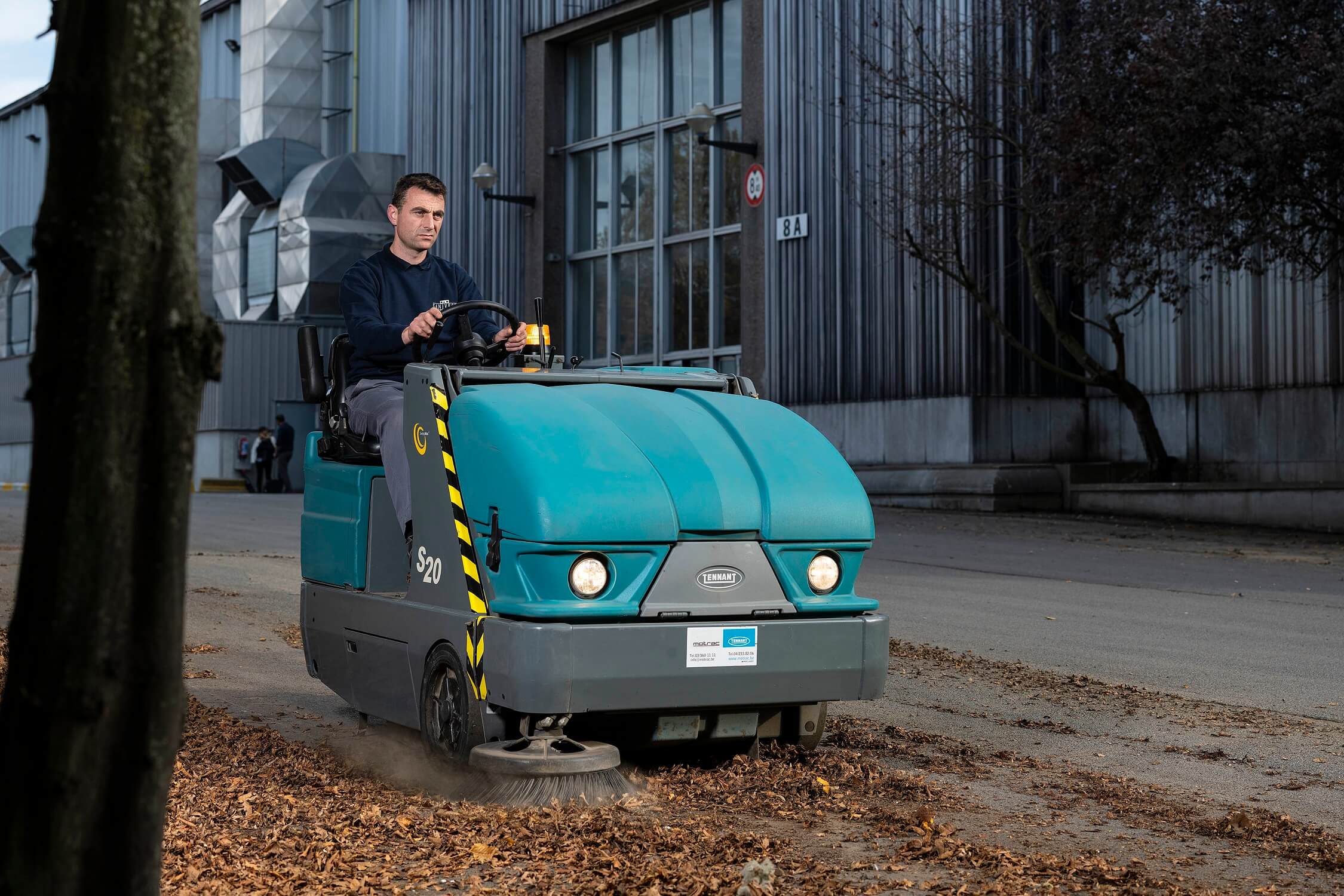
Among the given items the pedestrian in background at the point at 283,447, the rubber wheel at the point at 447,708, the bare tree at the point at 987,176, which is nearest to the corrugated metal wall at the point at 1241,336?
the bare tree at the point at 987,176

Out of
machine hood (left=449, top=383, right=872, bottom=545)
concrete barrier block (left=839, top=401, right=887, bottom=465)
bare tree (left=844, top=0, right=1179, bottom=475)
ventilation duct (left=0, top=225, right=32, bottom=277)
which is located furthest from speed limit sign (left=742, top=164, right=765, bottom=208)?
ventilation duct (left=0, top=225, right=32, bottom=277)

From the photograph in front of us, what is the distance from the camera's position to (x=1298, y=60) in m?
17.2

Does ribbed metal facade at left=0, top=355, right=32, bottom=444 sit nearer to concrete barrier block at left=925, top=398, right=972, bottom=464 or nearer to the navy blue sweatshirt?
concrete barrier block at left=925, top=398, right=972, bottom=464

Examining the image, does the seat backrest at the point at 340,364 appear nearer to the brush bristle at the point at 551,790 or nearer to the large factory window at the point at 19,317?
the brush bristle at the point at 551,790

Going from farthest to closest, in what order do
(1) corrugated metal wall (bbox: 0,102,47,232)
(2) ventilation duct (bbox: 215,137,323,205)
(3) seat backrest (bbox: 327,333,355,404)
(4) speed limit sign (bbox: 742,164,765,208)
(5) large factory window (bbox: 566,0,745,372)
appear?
(1) corrugated metal wall (bbox: 0,102,47,232) → (2) ventilation duct (bbox: 215,137,323,205) → (5) large factory window (bbox: 566,0,745,372) → (4) speed limit sign (bbox: 742,164,765,208) → (3) seat backrest (bbox: 327,333,355,404)

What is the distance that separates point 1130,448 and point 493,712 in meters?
21.3

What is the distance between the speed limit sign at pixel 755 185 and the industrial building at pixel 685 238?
14 centimetres

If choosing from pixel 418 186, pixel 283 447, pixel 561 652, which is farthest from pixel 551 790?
pixel 283 447

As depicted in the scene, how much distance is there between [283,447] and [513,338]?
1225 inches

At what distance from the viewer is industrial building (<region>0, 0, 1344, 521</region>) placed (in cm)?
2384

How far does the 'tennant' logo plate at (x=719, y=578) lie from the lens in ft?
17.7

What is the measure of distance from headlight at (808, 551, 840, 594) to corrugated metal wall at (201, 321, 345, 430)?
119ft

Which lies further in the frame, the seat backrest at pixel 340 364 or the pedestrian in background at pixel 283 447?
the pedestrian in background at pixel 283 447

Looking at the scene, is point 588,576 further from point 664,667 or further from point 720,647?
point 720,647
